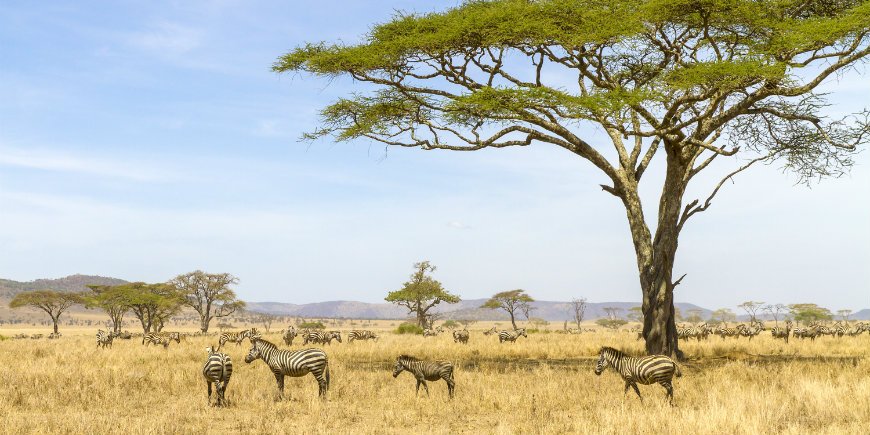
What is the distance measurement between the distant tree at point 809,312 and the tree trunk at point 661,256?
8178 cm

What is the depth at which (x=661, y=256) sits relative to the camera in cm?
1986

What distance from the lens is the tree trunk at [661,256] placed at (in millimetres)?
19875

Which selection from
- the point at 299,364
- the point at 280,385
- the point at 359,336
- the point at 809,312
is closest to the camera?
the point at 299,364

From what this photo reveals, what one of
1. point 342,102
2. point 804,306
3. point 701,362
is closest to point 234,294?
point 342,102

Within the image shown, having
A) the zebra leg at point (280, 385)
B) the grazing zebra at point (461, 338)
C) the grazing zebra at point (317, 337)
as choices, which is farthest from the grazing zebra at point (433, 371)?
the grazing zebra at point (461, 338)

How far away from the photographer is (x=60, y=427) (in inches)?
396

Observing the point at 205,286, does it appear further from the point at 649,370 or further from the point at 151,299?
the point at 649,370

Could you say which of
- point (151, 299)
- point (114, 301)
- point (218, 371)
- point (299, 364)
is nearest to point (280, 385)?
point (299, 364)

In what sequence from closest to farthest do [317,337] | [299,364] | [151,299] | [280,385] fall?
[299,364]
[280,385]
[317,337]
[151,299]

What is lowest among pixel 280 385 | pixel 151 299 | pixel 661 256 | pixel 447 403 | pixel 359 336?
pixel 447 403

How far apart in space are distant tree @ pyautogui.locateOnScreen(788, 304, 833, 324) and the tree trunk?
268 feet

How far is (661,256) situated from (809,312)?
8417cm

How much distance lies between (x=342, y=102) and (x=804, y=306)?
93.4m

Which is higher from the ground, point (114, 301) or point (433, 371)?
point (114, 301)
